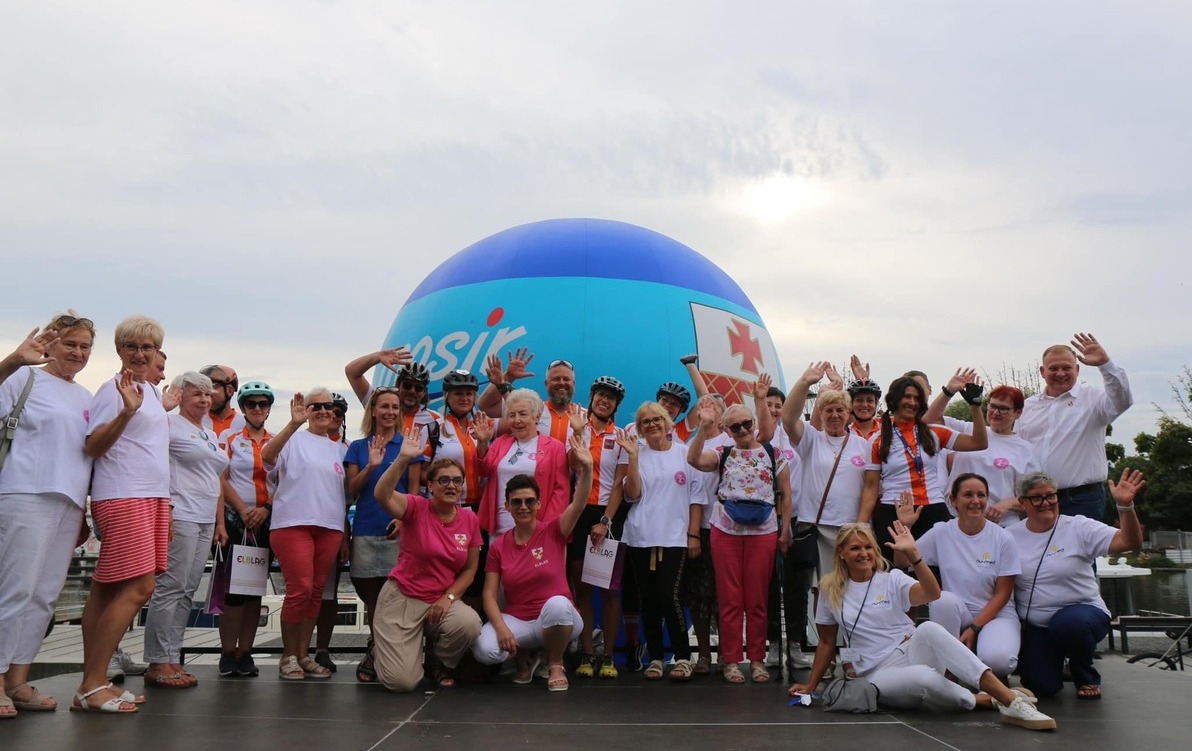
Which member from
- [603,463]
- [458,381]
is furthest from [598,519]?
[458,381]

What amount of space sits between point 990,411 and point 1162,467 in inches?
1396

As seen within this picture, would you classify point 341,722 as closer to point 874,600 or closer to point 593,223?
point 874,600

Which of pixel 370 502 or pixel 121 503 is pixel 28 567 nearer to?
pixel 121 503

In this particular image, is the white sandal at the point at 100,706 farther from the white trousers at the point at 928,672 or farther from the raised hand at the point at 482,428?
the white trousers at the point at 928,672

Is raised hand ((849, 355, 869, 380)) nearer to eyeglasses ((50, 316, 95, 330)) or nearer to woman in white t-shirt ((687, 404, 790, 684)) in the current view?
woman in white t-shirt ((687, 404, 790, 684))

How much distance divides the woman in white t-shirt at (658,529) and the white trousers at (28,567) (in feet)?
10.7

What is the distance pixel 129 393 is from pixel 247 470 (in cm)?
187

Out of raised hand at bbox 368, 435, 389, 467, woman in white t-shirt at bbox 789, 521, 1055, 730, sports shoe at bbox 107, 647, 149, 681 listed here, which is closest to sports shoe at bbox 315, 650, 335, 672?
sports shoe at bbox 107, 647, 149, 681

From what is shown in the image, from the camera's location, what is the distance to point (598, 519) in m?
6.23

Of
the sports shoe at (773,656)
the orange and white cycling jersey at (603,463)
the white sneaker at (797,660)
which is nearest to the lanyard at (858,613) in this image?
the white sneaker at (797,660)

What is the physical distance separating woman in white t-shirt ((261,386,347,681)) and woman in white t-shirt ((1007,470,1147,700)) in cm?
440

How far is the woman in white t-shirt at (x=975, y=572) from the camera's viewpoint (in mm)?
5359

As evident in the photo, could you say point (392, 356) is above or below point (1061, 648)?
above

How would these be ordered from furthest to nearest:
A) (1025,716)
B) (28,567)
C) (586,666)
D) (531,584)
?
(586,666) → (531,584) → (28,567) → (1025,716)
